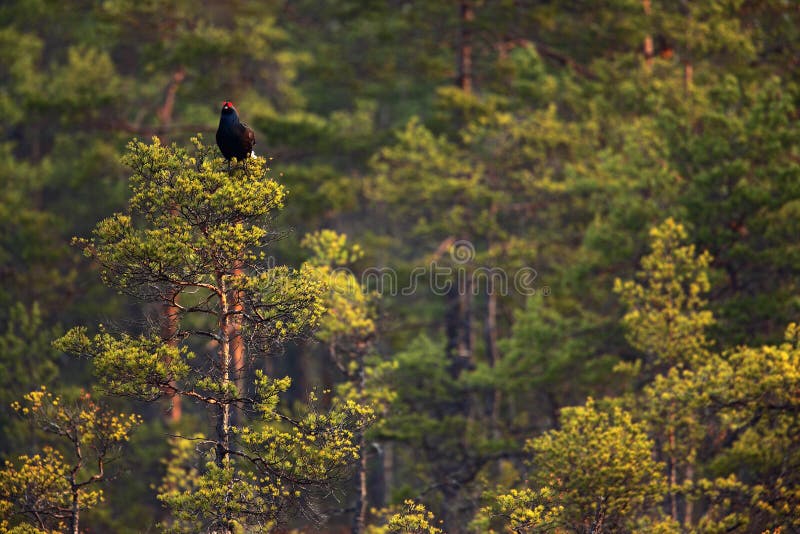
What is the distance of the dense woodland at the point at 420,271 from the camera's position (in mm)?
16156

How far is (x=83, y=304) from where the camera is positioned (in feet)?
118

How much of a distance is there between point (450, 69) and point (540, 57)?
3320 millimetres

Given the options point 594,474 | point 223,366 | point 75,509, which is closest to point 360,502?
point 594,474

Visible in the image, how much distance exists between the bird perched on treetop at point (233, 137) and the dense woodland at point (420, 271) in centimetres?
20

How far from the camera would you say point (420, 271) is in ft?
99.1

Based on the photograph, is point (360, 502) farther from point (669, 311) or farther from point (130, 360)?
point (130, 360)

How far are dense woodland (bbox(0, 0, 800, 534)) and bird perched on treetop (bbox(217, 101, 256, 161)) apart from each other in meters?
0.20

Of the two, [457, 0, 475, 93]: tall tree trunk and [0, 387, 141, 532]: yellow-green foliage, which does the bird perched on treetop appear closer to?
[0, 387, 141, 532]: yellow-green foliage

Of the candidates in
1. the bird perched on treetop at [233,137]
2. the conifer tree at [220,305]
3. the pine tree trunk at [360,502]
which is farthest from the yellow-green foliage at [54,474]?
the pine tree trunk at [360,502]

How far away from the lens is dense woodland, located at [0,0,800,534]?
1616 cm

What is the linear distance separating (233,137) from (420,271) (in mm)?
15023

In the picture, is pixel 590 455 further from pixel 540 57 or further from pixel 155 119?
pixel 155 119

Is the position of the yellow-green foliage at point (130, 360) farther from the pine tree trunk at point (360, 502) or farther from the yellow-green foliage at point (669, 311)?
the yellow-green foliage at point (669, 311)

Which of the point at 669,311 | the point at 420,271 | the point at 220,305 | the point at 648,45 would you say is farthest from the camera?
the point at 648,45
